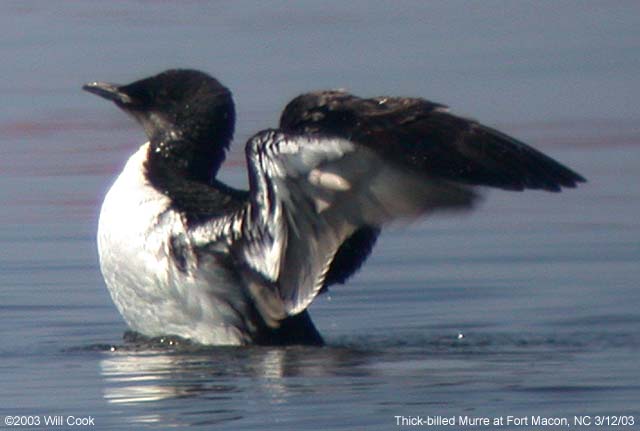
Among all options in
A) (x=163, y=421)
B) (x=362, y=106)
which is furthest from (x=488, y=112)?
(x=163, y=421)

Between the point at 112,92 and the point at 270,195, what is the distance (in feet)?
5.12

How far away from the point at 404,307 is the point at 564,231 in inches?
87.2

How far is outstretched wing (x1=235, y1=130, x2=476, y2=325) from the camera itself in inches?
392

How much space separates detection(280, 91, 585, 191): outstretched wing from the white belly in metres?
0.97

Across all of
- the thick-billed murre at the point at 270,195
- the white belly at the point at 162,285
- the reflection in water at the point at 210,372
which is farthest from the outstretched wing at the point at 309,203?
the reflection in water at the point at 210,372

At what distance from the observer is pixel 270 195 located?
33.7ft

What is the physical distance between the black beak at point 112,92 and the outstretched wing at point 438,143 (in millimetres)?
1599

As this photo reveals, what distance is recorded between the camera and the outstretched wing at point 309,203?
9961mm

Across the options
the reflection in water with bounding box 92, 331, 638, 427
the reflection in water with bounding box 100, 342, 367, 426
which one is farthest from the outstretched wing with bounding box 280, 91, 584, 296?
the reflection in water with bounding box 100, 342, 367, 426

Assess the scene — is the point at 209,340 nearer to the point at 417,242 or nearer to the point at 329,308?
the point at 329,308

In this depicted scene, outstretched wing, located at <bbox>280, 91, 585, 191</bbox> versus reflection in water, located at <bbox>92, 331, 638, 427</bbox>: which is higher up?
outstretched wing, located at <bbox>280, 91, 585, 191</bbox>

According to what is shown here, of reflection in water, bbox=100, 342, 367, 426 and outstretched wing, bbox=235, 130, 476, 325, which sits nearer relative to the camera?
reflection in water, bbox=100, 342, 367, 426

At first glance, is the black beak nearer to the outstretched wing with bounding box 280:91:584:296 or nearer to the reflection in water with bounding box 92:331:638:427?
the reflection in water with bounding box 92:331:638:427

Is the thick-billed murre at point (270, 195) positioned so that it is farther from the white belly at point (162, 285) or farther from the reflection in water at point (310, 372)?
the reflection in water at point (310, 372)
